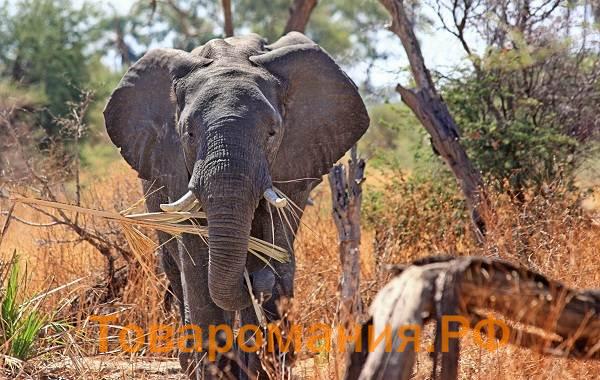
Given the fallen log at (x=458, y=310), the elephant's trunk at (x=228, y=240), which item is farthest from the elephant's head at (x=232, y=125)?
the fallen log at (x=458, y=310)

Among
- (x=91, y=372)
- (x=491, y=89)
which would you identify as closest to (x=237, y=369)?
(x=91, y=372)

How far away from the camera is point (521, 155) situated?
8977 mm

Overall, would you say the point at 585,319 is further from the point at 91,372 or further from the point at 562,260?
the point at 562,260

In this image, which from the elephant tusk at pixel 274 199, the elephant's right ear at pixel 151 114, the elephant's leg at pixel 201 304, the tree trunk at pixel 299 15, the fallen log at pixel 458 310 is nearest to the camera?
the fallen log at pixel 458 310

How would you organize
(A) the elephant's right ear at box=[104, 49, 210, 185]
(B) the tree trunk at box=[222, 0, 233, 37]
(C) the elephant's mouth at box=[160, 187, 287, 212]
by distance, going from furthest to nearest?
(B) the tree trunk at box=[222, 0, 233, 37]
(A) the elephant's right ear at box=[104, 49, 210, 185]
(C) the elephant's mouth at box=[160, 187, 287, 212]

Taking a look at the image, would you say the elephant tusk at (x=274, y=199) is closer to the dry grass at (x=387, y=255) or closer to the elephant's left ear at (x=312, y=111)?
the dry grass at (x=387, y=255)

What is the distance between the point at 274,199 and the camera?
15.3 feet

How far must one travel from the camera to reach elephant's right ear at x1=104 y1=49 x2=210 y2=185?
5.39m

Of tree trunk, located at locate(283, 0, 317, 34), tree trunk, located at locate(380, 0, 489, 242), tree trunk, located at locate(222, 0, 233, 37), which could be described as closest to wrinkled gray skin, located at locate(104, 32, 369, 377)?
tree trunk, located at locate(380, 0, 489, 242)

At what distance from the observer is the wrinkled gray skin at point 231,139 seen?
4.66 metres

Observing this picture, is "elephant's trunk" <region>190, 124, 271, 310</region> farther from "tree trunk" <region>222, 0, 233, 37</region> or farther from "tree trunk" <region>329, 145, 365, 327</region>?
"tree trunk" <region>222, 0, 233, 37</region>

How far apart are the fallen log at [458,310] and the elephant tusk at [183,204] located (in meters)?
2.20

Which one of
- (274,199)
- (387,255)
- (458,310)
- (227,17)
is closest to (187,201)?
(274,199)

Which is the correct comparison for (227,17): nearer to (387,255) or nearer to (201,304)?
(387,255)
